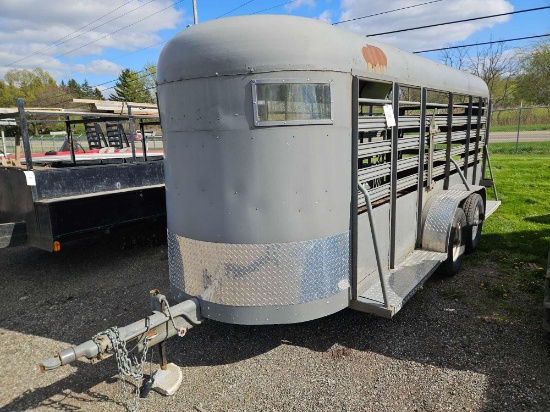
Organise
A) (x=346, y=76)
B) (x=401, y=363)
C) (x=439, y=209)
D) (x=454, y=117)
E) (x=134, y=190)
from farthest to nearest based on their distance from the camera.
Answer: (x=134, y=190) < (x=454, y=117) < (x=439, y=209) < (x=401, y=363) < (x=346, y=76)

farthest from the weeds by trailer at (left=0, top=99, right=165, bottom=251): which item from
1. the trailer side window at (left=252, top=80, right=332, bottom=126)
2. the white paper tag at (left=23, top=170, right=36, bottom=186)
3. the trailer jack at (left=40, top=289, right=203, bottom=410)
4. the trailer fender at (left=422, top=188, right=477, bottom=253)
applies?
the trailer fender at (left=422, top=188, right=477, bottom=253)

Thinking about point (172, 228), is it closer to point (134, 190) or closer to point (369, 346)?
point (369, 346)

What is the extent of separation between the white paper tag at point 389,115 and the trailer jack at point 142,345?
211 centimetres

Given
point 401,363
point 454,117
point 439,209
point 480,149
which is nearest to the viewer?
point 401,363

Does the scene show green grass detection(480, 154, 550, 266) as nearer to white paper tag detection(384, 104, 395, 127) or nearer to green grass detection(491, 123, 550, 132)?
white paper tag detection(384, 104, 395, 127)

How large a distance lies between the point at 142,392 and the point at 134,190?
10.3 ft

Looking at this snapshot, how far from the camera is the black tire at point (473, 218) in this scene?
519 cm

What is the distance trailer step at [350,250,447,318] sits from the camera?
3240mm

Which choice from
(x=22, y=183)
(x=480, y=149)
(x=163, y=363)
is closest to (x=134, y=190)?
(x=22, y=183)

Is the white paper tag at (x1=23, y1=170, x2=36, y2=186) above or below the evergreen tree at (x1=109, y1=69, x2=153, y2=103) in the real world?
below

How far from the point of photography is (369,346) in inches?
142

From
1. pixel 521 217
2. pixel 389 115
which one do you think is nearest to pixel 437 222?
pixel 389 115

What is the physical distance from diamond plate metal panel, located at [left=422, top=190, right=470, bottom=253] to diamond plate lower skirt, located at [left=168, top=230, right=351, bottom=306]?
1722 mm

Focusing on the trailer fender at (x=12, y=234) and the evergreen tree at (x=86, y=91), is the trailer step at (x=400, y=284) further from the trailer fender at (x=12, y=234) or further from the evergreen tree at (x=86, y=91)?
the evergreen tree at (x=86, y=91)
